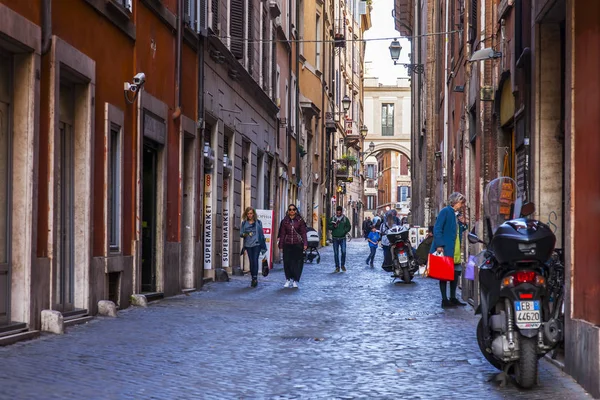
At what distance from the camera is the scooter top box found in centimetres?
771

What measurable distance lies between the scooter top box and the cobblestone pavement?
35.5 inches

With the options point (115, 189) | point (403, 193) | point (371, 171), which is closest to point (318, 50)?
point (115, 189)

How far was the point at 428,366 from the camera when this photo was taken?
9070 millimetres

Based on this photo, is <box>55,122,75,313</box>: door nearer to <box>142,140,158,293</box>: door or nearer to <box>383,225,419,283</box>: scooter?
<box>142,140,158,293</box>: door

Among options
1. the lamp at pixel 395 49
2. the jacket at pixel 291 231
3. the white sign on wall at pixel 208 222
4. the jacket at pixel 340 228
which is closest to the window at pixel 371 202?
the lamp at pixel 395 49

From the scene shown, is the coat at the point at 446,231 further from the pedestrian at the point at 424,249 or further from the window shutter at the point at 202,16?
the window shutter at the point at 202,16

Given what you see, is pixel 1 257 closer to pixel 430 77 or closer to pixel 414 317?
pixel 414 317

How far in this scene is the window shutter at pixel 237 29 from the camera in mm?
23562

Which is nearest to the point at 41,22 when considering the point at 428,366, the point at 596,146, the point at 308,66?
the point at 428,366

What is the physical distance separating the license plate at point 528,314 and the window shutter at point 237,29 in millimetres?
16292

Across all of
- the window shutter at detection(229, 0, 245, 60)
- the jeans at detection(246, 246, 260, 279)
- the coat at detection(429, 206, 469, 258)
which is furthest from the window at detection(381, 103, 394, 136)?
the coat at detection(429, 206, 469, 258)

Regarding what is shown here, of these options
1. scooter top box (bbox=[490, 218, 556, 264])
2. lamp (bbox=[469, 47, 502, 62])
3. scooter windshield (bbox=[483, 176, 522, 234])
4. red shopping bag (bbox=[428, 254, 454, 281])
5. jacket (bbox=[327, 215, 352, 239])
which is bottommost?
red shopping bag (bbox=[428, 254, 454, 281])

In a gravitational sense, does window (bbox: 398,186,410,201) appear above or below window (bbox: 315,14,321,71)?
below

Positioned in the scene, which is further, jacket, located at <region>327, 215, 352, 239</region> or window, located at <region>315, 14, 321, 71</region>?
window, located at <region>315, 14, 321, 71</region>
